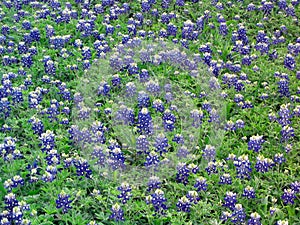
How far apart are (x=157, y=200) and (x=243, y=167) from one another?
35.0 inches

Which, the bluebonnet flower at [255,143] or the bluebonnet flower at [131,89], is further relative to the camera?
the bluebonnet flower at [131,89]

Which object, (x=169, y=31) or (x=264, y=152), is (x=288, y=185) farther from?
(x=169, y=31)

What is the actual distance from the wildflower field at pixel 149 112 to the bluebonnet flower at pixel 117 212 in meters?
Answer: 0.01

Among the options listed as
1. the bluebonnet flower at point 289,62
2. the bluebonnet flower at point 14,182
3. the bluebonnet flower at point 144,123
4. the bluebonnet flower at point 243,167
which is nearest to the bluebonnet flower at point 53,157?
the bluebonnet flower at point 14,182

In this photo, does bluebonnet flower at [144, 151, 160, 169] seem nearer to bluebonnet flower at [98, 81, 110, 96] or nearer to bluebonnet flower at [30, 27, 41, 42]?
bluebonnet flower at [98, 81, 110, 96]

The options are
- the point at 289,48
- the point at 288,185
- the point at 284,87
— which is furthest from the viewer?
the point at 289,48

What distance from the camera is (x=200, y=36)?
766cm

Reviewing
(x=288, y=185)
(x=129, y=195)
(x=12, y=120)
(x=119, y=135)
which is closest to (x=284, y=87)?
(x=288, y=185)

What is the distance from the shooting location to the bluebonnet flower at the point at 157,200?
15.8 ft

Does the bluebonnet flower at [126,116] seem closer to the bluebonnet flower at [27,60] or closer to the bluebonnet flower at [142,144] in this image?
the bluebonnet flower at [142,144]

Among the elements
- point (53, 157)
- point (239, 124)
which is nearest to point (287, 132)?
point (239, 124)

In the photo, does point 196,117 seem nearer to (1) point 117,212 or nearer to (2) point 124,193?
(2) point 124,193

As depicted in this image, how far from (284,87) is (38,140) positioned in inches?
110

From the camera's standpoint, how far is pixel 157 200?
4805 mm
